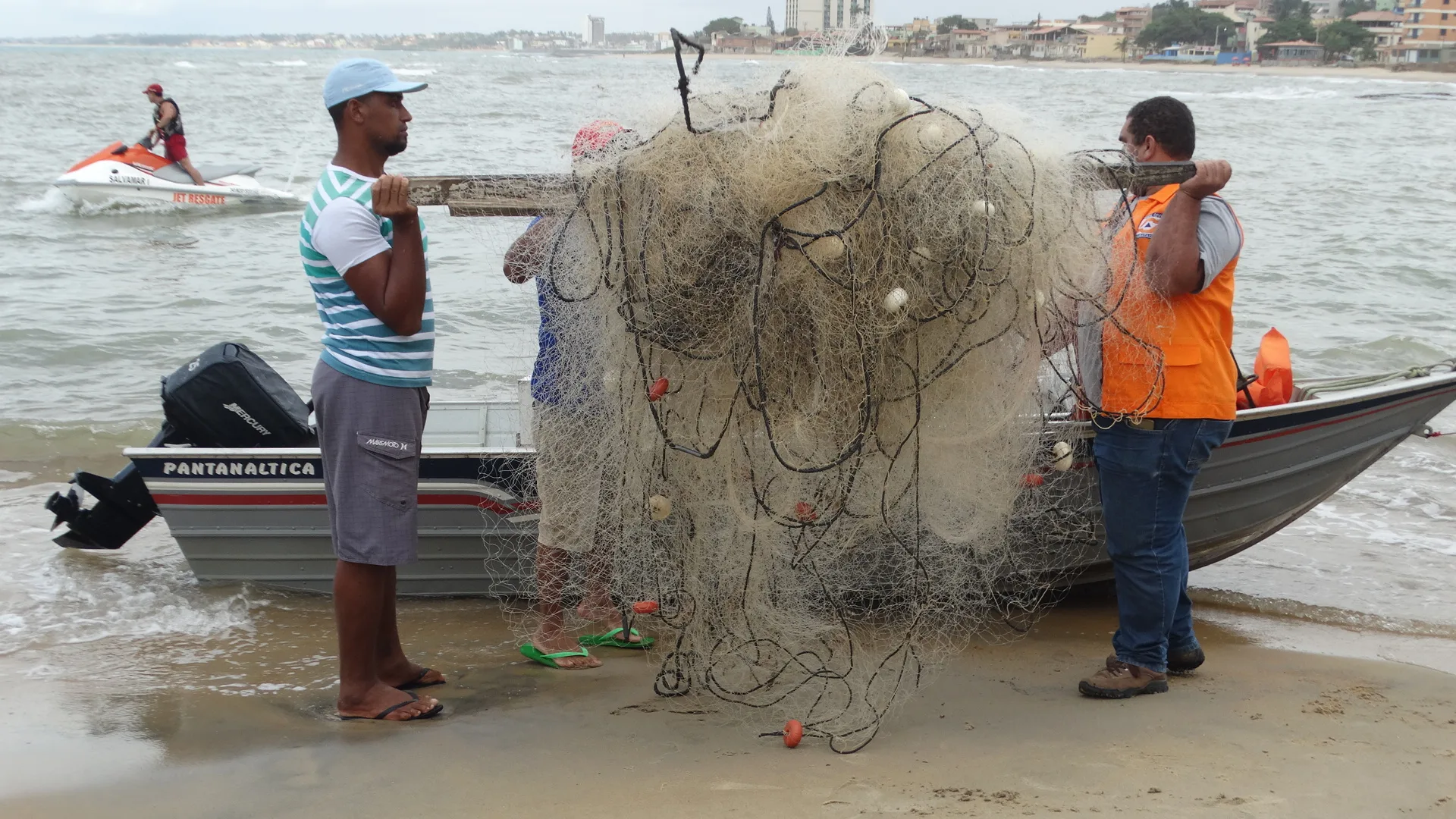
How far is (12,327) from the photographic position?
461 inches

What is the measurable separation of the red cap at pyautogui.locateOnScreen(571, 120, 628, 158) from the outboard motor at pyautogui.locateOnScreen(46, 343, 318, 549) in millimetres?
2213

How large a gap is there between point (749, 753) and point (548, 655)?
1229 mm

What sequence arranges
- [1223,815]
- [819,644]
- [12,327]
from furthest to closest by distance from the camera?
[12,327], [819,644], [1223,815]

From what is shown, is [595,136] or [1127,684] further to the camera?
[1127,684]

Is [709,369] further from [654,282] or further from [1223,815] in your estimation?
[1223,815]

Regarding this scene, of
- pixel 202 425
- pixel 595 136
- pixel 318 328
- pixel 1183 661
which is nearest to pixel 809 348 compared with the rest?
pixel 595 136

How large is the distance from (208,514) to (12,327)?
8056 mm

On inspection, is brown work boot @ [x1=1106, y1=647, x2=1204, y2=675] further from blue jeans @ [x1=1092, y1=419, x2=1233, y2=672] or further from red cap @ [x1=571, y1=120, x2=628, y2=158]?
red cap @ [x1=571, y1=120, x2=628, y2=158]

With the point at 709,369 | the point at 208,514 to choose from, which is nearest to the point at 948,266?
the point at 709,369

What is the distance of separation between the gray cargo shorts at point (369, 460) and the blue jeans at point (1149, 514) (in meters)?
2.29

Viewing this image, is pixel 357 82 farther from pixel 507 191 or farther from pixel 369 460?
pixel 369 460

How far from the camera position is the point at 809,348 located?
128 inches

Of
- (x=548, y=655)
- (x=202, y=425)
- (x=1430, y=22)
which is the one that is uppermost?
(x=1430, y=22)

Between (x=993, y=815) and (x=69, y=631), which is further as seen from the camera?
(x=69, y=631)
